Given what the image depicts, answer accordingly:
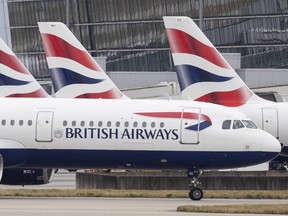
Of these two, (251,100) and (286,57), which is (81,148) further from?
(286,57)

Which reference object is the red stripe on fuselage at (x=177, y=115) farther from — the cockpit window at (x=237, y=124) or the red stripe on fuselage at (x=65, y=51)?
the red stripe on fuselage at (x=65, y=51)

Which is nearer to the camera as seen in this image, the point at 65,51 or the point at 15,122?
the point at 15,122

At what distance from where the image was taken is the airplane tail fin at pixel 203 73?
201 ft

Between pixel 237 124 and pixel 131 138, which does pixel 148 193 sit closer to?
pixel 131 138

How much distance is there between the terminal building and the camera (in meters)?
104

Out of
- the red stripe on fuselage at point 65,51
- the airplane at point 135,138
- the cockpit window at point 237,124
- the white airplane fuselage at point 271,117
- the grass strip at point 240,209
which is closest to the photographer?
the grass strip at point 240,209

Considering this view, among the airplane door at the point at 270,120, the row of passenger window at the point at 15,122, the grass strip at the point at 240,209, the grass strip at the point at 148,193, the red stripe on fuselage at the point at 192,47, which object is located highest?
the red stripe on fuselage at the point at 192,47

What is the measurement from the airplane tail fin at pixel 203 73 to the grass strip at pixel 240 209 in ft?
65.7

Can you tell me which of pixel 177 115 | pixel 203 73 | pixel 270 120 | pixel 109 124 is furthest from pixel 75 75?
pixel 177 115

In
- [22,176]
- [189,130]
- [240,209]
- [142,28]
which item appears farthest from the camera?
[142,28]

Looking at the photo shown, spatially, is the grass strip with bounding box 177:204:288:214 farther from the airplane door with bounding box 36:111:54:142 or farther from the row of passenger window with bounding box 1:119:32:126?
the row of passenger window with bounding box 1:119:32:126

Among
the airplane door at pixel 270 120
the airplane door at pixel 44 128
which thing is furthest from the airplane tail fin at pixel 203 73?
the airplane door at pixel 44 128

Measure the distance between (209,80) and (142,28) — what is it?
49696mm

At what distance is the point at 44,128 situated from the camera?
161 feet
